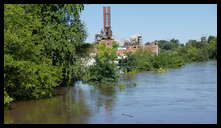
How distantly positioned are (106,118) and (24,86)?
3752mm

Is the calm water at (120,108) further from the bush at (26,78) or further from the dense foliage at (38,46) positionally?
the dense foliage at (38,46)

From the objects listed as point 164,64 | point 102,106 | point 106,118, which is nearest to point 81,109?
point 102,106

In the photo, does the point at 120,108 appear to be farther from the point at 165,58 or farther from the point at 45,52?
the point at 165,58

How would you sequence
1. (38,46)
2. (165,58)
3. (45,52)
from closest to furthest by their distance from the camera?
(38,46)
(45,52)
(165,58)

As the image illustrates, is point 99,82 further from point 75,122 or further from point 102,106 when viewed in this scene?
point 75,122

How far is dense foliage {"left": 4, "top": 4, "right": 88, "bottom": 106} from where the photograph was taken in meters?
14.3

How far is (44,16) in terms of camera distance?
1850 cm

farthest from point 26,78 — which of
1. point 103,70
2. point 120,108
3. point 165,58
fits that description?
point 165,58

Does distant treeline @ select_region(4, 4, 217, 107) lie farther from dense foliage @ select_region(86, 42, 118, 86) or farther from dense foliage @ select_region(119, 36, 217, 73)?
dense foliage @ select_region(119, 36, 217, 73)

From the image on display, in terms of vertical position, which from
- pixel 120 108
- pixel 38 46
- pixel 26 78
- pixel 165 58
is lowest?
pixel 120 108

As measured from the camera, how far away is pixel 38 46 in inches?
632

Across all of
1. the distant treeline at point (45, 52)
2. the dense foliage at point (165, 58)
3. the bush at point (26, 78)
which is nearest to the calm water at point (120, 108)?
the bush at point (26, 78)

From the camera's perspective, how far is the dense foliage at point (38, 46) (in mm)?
14254
